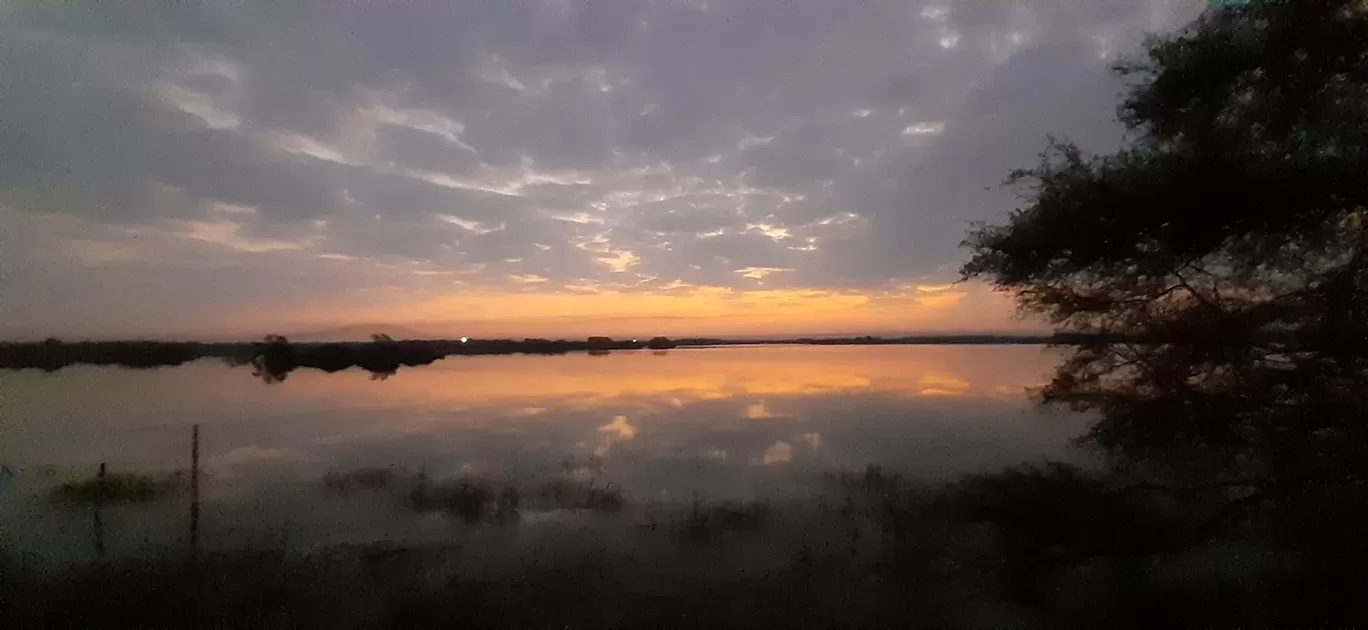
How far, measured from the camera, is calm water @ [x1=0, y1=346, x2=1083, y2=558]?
8.40m

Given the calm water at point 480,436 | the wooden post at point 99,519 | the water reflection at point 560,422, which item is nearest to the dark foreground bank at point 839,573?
the wooden post at point 99,519

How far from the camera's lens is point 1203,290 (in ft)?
19.7

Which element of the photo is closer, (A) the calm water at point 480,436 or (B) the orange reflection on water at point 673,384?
(A) the calm water at point 480,436

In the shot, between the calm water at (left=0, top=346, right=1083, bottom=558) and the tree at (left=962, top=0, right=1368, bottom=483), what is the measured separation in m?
1.00

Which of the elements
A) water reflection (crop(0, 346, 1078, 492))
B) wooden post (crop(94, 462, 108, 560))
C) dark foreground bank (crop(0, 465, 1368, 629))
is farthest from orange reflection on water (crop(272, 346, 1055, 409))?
wooden post (crop(94, 462, 108, 560))

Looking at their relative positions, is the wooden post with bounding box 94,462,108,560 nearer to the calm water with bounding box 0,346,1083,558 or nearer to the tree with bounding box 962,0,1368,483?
the calm water with bounding box 0,346,1083,558

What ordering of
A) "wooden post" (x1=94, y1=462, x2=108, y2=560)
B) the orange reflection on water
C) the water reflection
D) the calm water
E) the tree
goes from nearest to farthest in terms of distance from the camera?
the tree
"wooden post" (x1=94, y1=462, x2=108, y2=560)
the calm water
the water reflection
the orange reflection on water

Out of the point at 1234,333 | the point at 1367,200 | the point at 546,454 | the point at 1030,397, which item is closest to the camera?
the point at 1367,200

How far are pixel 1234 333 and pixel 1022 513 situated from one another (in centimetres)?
255

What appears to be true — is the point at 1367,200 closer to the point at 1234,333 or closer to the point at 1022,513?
the point at 1234,333

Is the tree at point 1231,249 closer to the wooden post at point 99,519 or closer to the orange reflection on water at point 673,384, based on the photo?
the orange reflection on water at point 673,384

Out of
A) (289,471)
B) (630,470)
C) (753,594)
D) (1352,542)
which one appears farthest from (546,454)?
(1352,542)

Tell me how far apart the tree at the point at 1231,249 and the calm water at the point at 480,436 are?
100 centimetres

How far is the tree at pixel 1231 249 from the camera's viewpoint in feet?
17.3
